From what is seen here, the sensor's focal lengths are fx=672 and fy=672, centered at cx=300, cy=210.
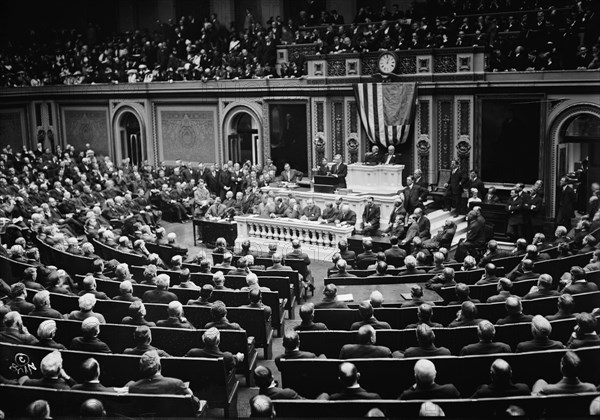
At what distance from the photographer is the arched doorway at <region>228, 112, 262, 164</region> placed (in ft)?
87.3

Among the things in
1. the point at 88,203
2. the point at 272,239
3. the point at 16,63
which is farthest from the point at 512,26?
the point at 16,63

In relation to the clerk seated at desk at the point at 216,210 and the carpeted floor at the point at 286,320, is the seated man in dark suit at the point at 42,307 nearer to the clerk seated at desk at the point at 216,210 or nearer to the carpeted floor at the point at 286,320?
the carpeted floor at the point at 286,320

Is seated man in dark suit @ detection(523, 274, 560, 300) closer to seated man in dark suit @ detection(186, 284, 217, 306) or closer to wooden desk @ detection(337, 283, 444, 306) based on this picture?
wooden desk @ detection(337, 283, 444, 306)

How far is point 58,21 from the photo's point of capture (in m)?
31.3

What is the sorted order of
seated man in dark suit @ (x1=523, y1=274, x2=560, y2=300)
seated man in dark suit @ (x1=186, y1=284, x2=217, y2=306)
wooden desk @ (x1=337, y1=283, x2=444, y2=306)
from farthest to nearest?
wooden desk @ (x1=337, y1=283, x2=444, y2=306) → seated man in dark suit @ (x1=186, y1=284, x2=217, y2=306) → seated man in dark suit @ (x1=523, y1=274, x2=560, y2=300)

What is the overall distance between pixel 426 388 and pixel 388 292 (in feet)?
14.1

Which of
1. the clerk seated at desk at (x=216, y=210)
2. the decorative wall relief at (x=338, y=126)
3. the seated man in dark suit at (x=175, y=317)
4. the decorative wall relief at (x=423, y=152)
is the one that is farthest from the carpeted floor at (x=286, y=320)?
the decorative wall relief at (x=423, y=152)

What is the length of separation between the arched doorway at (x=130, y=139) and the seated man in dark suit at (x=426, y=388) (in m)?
25.4

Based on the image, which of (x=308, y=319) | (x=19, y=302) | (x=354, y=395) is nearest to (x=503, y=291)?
(x=308, y=319)

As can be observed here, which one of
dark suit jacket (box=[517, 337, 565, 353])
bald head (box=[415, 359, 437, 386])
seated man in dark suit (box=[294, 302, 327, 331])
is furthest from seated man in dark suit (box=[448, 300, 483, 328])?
bald head (box=[415, 359, 437, 386])

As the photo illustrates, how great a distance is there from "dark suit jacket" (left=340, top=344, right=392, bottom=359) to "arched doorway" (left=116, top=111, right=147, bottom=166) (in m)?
24.0

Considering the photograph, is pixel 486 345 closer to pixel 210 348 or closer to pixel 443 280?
pixel 210 348

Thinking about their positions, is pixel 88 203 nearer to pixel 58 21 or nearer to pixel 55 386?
pixel 58 21

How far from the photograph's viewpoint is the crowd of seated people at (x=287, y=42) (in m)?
19.3
